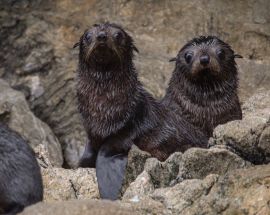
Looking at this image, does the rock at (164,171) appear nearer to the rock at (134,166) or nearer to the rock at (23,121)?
the rock at (134,166)

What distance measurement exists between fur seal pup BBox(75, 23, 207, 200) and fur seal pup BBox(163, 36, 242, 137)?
28 centimetres

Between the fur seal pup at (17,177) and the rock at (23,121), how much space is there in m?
4.90

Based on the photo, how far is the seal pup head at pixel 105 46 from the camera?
1095 centimetres

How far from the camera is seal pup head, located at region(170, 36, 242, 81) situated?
11.4 m

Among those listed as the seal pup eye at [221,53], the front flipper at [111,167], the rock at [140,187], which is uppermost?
the seal pup eye at [221,53]

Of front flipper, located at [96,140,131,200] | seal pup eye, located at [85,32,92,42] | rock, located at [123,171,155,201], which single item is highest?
seal pup eye, located at [85,32,92,42]

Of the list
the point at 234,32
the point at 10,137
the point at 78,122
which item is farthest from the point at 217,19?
the point at 10,137

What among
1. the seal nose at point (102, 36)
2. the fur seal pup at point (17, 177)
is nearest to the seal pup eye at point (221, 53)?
the seal nose at point (102, 36)

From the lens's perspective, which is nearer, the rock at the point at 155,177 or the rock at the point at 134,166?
the rock at the point at 155,177

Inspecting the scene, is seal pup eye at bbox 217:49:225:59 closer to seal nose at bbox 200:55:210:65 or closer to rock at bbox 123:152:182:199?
seal nose at bbox 200:55:210:65

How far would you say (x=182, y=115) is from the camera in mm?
11680

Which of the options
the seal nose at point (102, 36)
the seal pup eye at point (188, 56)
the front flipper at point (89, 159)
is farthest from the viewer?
the seal pup eye at point (188, 56)

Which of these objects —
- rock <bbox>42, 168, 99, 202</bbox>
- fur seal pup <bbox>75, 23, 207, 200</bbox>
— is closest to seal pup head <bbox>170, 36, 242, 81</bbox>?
fur seal pup <bbox>75, 23, 207, 200</bbox>

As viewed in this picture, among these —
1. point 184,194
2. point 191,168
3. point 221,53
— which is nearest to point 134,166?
point 191,168
